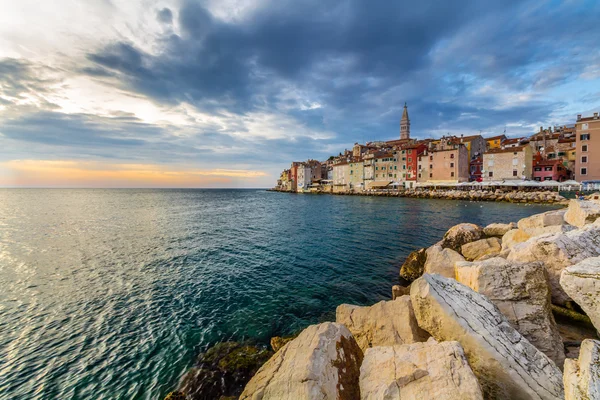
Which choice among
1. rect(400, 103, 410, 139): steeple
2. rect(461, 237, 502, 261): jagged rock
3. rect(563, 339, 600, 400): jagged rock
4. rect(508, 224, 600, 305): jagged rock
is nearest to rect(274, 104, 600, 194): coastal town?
rect(400, 103, 410, 139): steeple

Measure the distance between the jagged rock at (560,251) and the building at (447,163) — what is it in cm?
7050

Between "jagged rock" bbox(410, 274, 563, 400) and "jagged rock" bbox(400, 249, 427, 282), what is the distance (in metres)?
7.78

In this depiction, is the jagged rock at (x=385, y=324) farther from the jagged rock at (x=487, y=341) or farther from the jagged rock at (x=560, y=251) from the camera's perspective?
the jagged rock at (x=560, y=251)

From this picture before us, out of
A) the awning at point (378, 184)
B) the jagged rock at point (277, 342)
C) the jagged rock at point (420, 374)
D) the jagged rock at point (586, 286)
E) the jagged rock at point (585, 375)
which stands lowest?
the jagged rock at point (277, 342)

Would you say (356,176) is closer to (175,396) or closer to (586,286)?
(586,286)

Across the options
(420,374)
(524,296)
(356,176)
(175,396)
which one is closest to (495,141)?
(356,176)

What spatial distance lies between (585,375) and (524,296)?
3417mm

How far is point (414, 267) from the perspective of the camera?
43.1 feet

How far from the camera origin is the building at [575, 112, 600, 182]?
54688 millimetres

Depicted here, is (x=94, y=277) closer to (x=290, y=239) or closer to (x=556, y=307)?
(x=290, y=239)

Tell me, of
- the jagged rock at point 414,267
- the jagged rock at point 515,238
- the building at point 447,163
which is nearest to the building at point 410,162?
the building at point 447,163

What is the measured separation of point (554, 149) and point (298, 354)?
94.0 m

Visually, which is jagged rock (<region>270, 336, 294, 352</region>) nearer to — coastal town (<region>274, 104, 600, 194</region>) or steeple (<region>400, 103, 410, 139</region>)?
coastal town (<region>274, 104, 600, 194</region>)

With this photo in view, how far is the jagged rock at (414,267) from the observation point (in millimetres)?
12844
